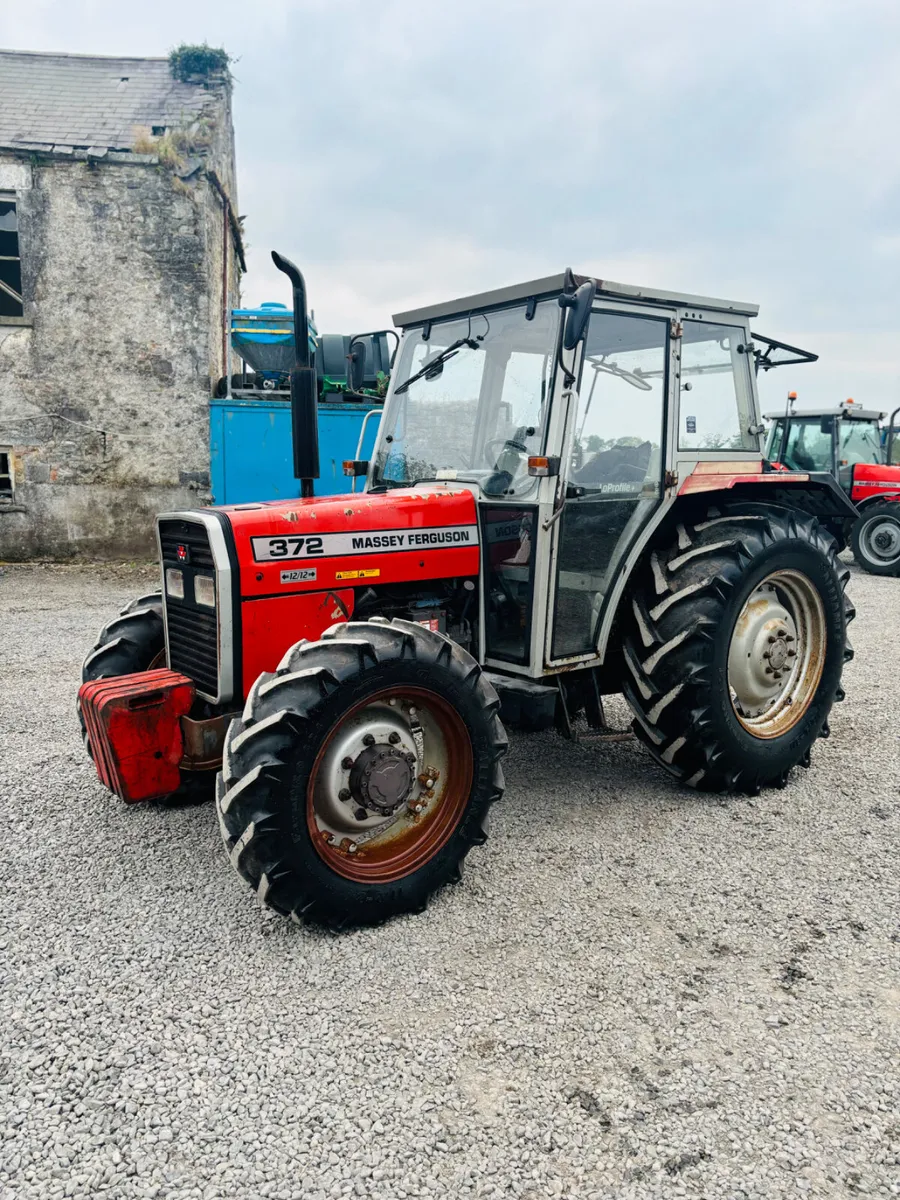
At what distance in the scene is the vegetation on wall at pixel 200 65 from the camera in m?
13.2

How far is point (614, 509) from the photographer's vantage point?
3.79 m

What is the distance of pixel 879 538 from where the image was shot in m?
12.0

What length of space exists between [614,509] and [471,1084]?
240 centimetres

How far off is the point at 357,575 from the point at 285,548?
1.04 ft

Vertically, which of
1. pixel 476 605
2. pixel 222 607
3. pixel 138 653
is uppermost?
pixel 222 607

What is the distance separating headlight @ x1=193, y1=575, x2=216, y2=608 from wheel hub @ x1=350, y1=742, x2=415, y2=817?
0.85m

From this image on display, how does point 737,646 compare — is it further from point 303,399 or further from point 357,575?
point 303,399

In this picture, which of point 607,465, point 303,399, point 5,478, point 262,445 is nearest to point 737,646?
point 607,465

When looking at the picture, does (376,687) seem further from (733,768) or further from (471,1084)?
(733,768)

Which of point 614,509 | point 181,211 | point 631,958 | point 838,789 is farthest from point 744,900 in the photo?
point 181,211

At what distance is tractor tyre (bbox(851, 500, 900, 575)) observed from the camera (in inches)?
Answer: 464

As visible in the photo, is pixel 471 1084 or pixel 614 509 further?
pixel 614 509

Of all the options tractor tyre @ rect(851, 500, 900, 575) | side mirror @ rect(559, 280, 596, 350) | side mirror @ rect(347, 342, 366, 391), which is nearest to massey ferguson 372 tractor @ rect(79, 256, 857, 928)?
side mirror @ rect(559, 280, 596, 350)

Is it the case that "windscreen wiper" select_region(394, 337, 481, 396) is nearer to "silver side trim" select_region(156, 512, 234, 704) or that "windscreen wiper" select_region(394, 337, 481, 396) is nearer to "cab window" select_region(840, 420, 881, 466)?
"silver side trim" select_region(156, 512, 234, 704)
